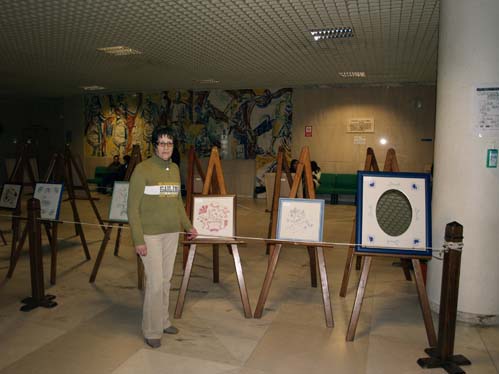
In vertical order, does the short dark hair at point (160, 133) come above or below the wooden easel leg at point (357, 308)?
above

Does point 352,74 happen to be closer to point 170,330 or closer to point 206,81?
point 206,81

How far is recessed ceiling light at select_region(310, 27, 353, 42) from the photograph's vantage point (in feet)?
18.7

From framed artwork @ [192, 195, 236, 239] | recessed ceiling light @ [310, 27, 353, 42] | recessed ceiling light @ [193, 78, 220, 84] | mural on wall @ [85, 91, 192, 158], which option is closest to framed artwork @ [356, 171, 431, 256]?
framed artwork @ [192, 195, 236, 239]

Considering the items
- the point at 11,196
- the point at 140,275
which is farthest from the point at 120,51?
the point at 140,275

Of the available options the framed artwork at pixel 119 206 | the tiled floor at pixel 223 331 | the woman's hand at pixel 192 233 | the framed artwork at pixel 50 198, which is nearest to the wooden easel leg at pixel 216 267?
the tiled floor at pixel 223 331

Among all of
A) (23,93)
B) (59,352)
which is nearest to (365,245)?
(59,352)

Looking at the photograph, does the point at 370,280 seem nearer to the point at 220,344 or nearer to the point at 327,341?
the point at 327,341

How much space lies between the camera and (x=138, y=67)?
855 centimetres

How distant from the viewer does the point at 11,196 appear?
5578mm

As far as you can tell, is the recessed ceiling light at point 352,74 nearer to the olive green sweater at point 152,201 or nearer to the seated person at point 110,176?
the olive green sweater at point 152,201

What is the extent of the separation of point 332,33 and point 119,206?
3.55 meters

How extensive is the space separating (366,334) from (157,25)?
4.28 meters

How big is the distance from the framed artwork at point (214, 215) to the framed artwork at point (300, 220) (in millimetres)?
482

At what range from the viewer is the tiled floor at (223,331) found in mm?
2943
